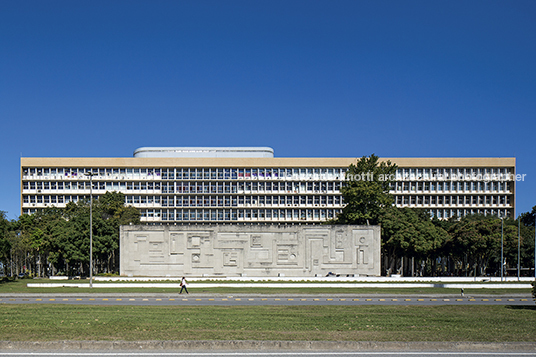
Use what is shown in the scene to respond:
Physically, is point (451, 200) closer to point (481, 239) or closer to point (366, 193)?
point (481, 239)

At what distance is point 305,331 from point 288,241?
3719cm

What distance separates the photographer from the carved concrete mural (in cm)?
5044

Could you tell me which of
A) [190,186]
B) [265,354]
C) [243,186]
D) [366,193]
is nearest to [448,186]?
[243,186]

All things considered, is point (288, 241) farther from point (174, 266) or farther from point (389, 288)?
point (389, 288)

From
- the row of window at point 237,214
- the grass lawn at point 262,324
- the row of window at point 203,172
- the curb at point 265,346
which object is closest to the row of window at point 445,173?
the row of window at point 203,172

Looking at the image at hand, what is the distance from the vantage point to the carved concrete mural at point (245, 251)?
50438mm

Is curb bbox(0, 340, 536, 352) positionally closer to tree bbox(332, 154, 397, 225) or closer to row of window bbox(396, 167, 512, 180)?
tree bbox(332, 154, 397, 225)

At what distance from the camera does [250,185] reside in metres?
93.0

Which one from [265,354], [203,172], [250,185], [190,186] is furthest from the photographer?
[250,185]

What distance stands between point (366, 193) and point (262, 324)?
1757 inches

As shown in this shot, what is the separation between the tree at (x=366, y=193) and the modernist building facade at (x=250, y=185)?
29.9m

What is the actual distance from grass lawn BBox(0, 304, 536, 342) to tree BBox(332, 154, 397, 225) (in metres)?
37.2

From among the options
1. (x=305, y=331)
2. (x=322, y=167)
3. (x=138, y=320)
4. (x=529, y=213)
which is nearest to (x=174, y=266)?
(x=138, y=320)

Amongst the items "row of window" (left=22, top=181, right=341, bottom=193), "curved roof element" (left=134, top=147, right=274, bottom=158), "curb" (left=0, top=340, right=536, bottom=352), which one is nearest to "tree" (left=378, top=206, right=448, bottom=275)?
"row of window" (left=22, top=181, right=341, bottom=193)
